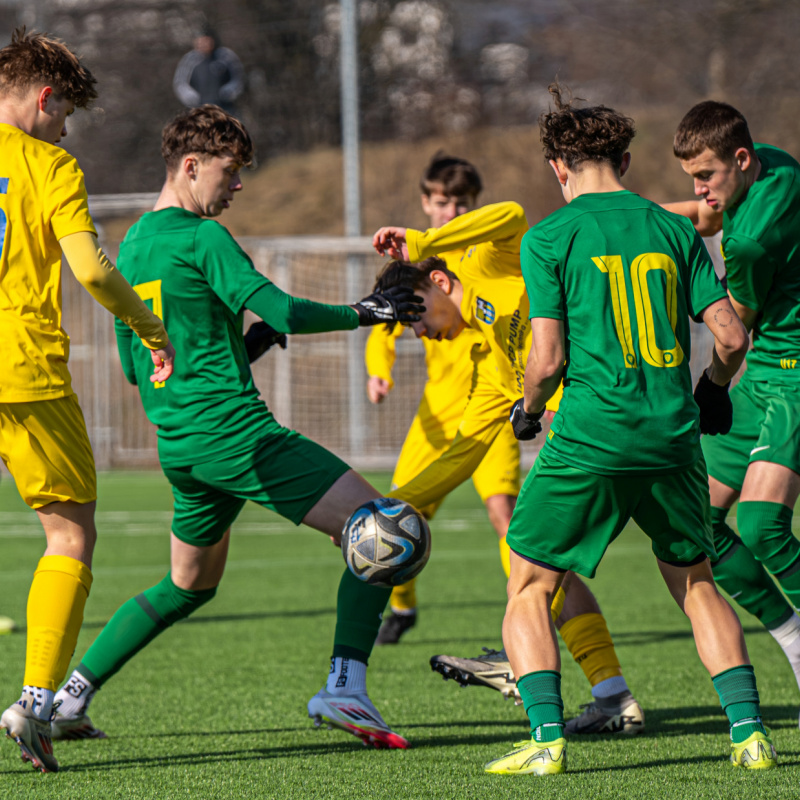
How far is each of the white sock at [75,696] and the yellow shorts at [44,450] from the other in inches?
34.5

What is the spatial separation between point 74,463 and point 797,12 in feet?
87.3

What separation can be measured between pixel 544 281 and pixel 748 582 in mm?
1501

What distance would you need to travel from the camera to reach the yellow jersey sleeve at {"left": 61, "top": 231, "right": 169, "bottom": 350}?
3.49 metres

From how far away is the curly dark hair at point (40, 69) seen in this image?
365 centimetres

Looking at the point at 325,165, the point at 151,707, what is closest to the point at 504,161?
the point at 325,165

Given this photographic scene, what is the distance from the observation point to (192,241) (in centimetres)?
401

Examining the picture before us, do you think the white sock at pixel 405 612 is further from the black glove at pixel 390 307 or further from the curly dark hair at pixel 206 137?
the curly dark hair at pixel 206 137

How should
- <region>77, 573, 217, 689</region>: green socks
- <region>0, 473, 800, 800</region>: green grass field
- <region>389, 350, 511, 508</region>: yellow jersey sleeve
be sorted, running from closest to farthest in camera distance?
1. <region>0, 473, 800, 800</region>: green grass field
2. <region>77, 573, 217, 689</region>: green socks
3. <region>389, 350, 511, 508</region>: yellow jersey sleeve

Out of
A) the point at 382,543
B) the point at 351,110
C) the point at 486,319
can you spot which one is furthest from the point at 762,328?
the point at 351,110

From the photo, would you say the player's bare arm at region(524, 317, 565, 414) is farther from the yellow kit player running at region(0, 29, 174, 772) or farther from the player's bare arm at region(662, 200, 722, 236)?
the player's bare arm at region(662, 200, 722, 236)

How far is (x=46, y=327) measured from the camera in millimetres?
3662

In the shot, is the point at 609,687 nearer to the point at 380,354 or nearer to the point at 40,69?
the point at 380,354

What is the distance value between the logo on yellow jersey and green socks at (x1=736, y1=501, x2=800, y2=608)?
1222 millimetres

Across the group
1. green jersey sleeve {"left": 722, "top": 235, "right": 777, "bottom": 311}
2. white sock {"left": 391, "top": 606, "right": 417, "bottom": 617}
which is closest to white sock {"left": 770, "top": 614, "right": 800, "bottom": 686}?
green jersey sleeve {"left": 722, "top": 235, "right": 777, "bottom": 311}
